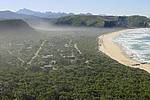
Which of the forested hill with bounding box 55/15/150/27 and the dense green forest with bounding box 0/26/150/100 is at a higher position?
the dense green forest with bounding box 0/26/150/100

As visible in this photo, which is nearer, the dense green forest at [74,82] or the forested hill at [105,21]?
the dense green forest at [74,82]

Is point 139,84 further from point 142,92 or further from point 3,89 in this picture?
point 3,89

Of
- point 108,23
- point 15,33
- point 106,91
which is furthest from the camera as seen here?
point 108,23

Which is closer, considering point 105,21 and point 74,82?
point 74,82

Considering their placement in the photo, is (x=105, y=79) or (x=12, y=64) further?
(x=12, y=64)

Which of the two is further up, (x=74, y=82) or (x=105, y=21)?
(x=74, y=82)

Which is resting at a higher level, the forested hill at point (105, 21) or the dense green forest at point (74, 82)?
the dense green forest at point (74, 82)

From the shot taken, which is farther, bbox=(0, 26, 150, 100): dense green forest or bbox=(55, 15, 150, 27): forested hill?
bbox=(55, 15, 150, 27): forested hill

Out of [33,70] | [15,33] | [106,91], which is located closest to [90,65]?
[33,70]
